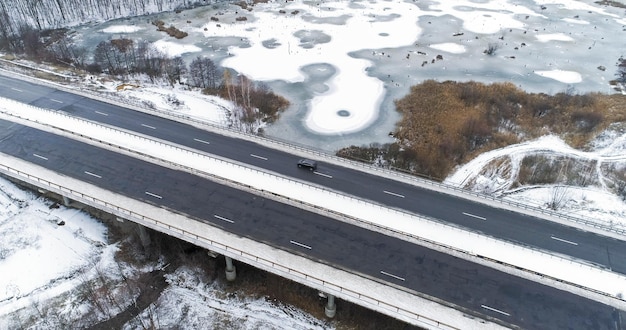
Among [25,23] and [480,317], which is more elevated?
[25,23]

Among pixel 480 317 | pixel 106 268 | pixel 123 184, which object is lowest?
pixel 106 268

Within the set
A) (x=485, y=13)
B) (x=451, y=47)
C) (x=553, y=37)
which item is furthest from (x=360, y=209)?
(x=485, y=13)

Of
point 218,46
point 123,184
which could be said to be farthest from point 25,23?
point 123,184

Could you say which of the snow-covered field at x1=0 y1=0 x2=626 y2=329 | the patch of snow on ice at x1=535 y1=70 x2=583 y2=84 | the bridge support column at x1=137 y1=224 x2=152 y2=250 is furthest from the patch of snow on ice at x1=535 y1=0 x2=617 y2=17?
the bridge support column at x1=137 y1=224 x2=152 y2=250

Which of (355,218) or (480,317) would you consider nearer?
(480,317)

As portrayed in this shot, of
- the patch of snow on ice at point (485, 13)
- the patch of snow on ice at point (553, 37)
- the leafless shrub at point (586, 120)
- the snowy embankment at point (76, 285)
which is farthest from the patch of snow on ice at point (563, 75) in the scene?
the snowy embankment at point (76, 285)

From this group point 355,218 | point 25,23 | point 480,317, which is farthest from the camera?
point 25,23

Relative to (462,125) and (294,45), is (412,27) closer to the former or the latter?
(294,45)
